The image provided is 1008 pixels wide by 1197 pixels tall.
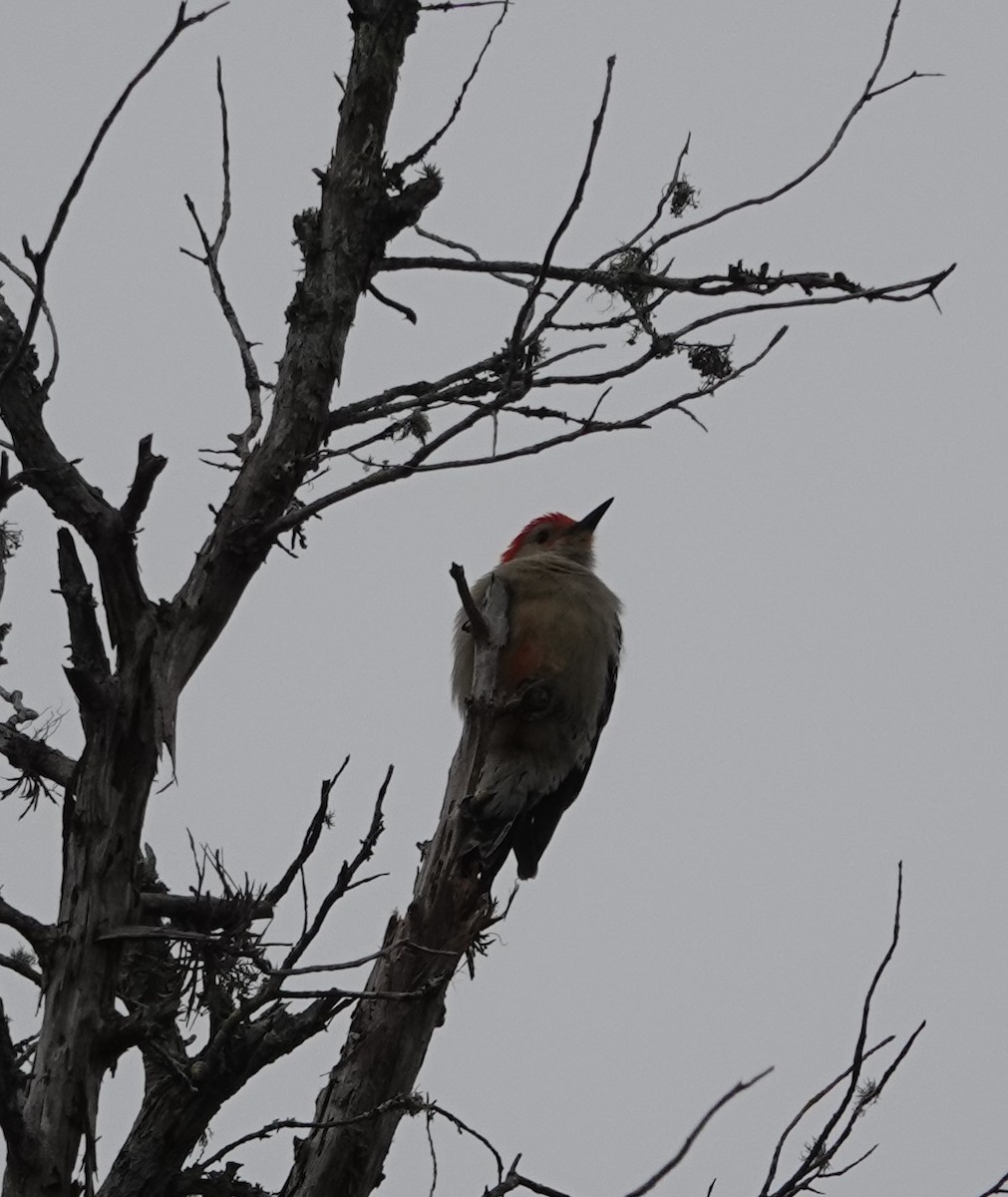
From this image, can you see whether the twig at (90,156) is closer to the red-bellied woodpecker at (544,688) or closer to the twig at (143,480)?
the twig at (143,480)

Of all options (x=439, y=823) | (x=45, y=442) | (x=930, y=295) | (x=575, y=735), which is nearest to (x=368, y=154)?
(x=45, y=442)

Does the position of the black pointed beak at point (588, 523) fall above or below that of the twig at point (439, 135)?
above

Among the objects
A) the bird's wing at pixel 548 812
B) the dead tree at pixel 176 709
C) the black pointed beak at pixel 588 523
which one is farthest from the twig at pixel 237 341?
the black pointed beak at pixel 588 523

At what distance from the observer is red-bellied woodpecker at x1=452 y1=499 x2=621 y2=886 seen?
574 cm

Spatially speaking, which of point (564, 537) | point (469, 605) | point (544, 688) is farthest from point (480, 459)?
point (564, 537)

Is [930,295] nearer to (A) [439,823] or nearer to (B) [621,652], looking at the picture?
(A) [439,823]

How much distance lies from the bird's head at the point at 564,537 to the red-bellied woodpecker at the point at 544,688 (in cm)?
62

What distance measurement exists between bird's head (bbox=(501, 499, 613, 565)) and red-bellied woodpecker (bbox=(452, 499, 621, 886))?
0.62 meters

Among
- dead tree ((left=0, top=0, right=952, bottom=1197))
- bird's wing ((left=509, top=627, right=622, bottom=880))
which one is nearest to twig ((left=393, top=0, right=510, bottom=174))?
dead tree ((left=0, top=0, right=952, bottom=1197))

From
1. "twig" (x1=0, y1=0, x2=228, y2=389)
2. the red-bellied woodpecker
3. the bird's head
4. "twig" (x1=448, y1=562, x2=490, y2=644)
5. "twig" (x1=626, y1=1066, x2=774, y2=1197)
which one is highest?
the bird's head

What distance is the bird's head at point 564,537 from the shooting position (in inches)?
284

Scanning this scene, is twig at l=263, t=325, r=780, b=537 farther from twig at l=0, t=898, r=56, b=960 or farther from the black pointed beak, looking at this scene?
the black pointed beak

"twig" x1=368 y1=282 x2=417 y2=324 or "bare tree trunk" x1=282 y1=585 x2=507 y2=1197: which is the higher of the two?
"twig" x1=368 y1=282 x2=417 y2=324

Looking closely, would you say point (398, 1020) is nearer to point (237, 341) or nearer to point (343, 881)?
point (343, 881)
